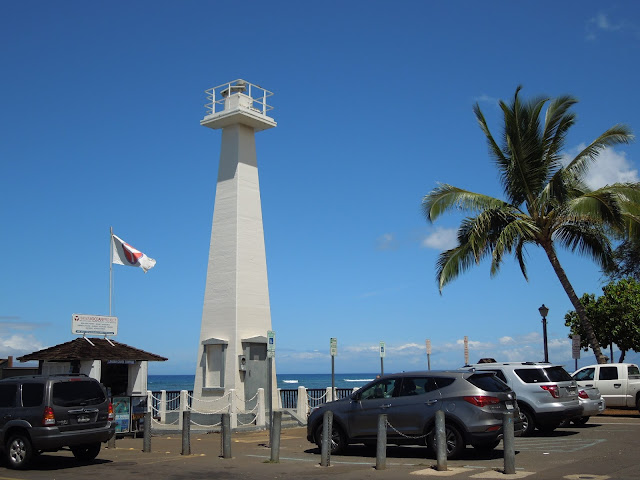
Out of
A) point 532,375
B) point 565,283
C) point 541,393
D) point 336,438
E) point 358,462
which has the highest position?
point 565,283

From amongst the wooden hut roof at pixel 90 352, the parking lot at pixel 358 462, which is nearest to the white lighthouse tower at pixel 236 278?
the wooden hut roof at pixel 90 352

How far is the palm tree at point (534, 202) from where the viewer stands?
2562cm

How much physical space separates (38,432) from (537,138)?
1977cm

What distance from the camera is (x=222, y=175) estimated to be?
2550 centimetres

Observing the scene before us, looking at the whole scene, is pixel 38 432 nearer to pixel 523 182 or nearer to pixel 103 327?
pixel 103 327

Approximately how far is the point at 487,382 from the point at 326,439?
3325 millimetres

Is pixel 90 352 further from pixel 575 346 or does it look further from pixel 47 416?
pixel 575 346

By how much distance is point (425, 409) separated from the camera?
45.2 ft

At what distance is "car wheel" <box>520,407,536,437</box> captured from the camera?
55.5 feet

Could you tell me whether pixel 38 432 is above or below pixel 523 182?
below

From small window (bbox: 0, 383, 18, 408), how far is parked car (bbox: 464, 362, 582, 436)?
10.1m

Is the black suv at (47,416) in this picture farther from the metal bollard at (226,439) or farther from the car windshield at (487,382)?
the car windshield at (487,382)

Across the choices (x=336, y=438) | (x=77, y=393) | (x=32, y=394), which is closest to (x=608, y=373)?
(x=336, y=438)

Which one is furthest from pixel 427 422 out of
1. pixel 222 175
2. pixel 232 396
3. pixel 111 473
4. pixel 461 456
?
pixel 222 175
